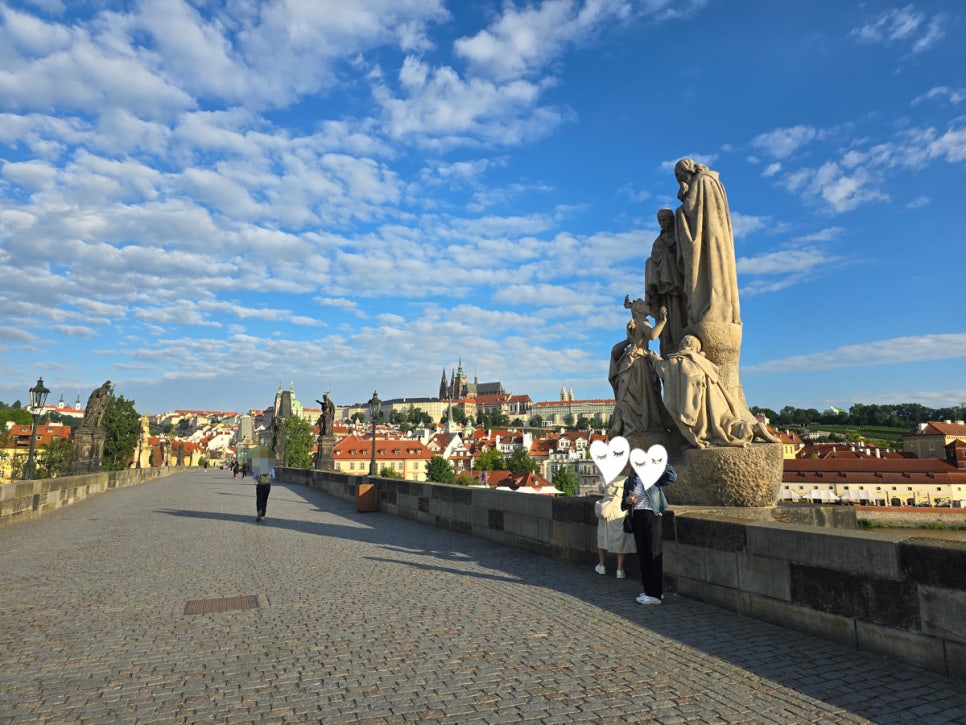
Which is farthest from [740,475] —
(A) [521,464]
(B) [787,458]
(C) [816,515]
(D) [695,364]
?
(A) [521,464]

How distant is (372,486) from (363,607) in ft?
37.3

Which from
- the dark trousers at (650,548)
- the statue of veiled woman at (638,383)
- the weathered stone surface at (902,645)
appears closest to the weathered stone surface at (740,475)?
the dark trousers at (650,548)

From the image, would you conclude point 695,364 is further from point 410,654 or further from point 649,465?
point 410,654

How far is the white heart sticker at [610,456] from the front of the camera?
6.63 m

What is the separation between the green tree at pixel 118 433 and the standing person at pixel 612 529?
5418 centimetres

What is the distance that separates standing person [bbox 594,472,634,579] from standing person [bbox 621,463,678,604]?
2.27 ft

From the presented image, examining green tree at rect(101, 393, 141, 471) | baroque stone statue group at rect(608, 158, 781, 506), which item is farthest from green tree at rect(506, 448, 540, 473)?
baroque stone statue group at rect(608, 158, 781, 506)

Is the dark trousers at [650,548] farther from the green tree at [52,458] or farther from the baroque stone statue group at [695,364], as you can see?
the green tree at [52,458]

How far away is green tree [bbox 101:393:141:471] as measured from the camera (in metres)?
51.9

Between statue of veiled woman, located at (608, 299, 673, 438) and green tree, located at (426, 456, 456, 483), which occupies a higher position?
statue of veiled woman, located at (608, 299, 673, 438)

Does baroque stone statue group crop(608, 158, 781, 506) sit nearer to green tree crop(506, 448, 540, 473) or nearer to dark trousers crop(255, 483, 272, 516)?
dark trousers crop(255, 483, 272, 516)

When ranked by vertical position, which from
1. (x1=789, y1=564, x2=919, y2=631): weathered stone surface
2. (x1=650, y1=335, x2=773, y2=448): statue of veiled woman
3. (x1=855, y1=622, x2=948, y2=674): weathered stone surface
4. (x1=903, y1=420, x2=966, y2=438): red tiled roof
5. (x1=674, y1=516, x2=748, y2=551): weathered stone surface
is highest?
(x1=903, y1=420, x2=966, y2=438): red tiled roof

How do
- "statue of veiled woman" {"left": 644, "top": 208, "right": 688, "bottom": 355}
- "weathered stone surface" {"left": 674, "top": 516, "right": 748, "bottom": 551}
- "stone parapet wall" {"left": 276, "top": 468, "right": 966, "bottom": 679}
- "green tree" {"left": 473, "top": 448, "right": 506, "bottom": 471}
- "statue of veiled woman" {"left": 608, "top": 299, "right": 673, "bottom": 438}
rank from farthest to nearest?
"green tree" {"left": 473, "top": 448, "right": 506, "bottom": 471}, "statue of veiled woman" {"left": 644, "top": 208, "right": 688, "bottom": 355}, "statue of veiled woman" {"left": 608, "top": 299, "right": 673, "bottom": 438}, "weathered stone surface" {"left": 674, "top": 516, "right": 748, "bottom": 551}, "stone parapet wall" {"left": 276, "top": 468, "right": 966, "bottom": 679}

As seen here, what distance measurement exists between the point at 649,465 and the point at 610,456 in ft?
3.02
